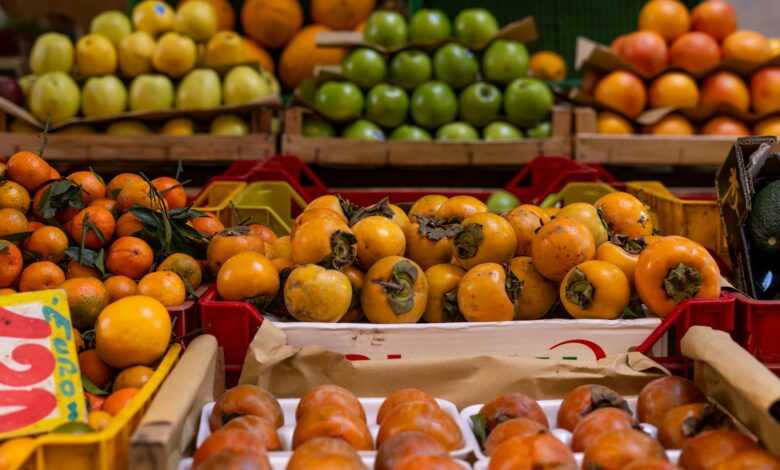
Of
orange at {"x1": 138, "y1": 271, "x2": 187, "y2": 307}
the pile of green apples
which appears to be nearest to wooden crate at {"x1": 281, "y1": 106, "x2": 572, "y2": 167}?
the pile of green apples

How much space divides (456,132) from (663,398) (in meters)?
2.87

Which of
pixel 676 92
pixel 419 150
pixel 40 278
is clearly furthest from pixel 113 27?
pixel 40 278

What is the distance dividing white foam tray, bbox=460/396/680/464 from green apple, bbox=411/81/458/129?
2.81m

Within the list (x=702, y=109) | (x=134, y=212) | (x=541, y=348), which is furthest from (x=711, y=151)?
(x=134, y=212)

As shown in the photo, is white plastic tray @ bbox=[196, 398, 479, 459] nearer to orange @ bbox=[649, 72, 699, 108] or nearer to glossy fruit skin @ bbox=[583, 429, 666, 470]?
glossy fruit skin @ bbox=[583, 429, 666, 470]

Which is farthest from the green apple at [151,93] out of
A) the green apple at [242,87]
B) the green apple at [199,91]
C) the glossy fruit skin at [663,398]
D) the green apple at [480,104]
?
the glossy fruit skin at [663,398]

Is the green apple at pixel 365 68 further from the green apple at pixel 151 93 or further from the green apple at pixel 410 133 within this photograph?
the green apple at pixel 151 93

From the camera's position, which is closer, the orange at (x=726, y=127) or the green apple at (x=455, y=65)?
the orange at (x=726, y=127)

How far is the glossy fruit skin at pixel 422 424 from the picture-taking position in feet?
4.91

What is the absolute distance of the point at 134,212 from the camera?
216cm

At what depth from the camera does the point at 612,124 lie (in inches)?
170

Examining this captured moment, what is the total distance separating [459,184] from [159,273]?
278 centimetres

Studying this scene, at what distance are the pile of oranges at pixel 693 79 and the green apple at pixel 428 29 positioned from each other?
802 millimetres

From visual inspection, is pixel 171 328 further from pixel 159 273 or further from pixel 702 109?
pixel 702 109
